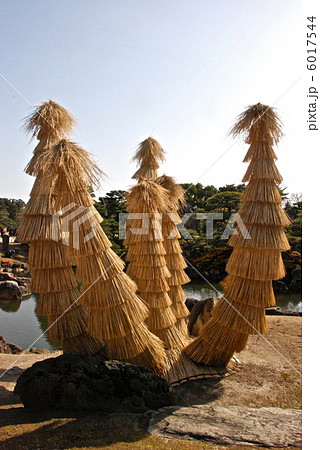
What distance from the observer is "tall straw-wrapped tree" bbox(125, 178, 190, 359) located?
5.87m

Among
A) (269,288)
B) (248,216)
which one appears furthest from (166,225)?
(269,288)

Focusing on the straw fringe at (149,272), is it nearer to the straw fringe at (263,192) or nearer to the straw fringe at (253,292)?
the straw fringe at (253,292)

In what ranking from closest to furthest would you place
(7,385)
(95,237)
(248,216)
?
(95,237) < (248,216) < (7,385)

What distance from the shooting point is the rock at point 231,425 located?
11.1 feet

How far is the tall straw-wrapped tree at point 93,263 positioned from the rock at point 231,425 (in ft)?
3.78

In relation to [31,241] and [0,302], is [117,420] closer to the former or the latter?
[31,241]

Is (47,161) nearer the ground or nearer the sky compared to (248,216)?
nearer the sky

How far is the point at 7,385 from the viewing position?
19.6 feet

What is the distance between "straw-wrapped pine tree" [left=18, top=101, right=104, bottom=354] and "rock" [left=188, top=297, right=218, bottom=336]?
4.16 meters

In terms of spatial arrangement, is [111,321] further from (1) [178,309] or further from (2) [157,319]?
(1) [178,309]

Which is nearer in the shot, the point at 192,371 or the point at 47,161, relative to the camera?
the point at 47,161

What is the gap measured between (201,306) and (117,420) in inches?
207

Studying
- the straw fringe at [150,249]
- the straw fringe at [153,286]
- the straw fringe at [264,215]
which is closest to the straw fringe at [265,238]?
the straw fringe at [264,215]

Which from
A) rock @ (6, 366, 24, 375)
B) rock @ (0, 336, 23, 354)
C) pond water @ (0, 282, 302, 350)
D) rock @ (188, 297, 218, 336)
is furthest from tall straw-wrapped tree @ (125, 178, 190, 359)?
rock @ (0, 336, 23, 354)
